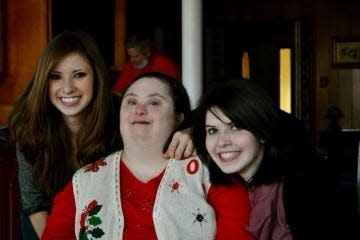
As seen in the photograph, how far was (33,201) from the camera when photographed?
71.6 inches

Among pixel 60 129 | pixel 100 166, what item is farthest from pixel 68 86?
pixel 100 166

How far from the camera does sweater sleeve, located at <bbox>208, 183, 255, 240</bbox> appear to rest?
1430 mm

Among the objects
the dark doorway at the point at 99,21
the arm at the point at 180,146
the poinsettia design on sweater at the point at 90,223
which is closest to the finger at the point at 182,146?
the arm at the point at 180,146

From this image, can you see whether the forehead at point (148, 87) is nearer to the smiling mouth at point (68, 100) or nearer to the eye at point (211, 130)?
the eye at point (211, 130)

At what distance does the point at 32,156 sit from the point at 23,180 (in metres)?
0.08

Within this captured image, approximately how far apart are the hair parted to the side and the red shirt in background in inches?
81.7

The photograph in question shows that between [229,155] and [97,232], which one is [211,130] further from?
[97,232]

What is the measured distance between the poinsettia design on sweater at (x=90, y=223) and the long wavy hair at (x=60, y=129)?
1.07ft

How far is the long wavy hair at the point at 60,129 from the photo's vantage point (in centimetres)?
180

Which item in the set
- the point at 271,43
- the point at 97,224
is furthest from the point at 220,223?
the point at 271,43

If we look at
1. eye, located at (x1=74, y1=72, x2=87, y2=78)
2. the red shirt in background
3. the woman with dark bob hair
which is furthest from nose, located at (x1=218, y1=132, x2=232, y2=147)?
the red shirt in background

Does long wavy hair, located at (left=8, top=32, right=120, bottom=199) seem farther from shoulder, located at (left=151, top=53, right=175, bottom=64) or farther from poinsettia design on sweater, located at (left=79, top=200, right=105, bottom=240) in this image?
shoulder, located at (left=151, top=53, right=175, bottom=64)

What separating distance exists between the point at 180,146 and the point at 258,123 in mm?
206

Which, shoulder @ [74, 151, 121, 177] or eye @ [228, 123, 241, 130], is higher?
eye @ [228, 123, 241, 130]
